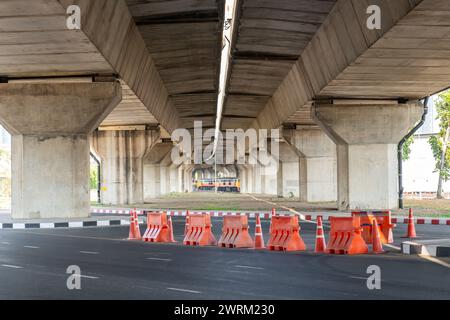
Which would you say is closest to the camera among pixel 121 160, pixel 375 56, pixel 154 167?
pixel 375 56

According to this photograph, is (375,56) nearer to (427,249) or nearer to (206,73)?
(427,249)

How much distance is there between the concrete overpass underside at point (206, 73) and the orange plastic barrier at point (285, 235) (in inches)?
209

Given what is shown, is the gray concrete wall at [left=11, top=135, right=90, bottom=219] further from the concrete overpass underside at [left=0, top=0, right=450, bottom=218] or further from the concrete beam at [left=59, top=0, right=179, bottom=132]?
the concrete beam at [left=59, top=0, right=179, bottom=132]

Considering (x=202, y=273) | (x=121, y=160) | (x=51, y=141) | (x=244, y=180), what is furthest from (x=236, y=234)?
(x=244, y=180)

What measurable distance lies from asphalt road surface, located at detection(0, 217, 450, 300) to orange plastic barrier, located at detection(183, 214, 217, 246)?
1.43 feet

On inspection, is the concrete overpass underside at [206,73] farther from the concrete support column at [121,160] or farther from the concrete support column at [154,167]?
the concrete support column at [154,167]

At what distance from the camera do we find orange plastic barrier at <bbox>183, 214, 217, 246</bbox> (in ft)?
55.8

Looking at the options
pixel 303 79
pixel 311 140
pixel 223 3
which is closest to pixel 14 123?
pixel 223 3

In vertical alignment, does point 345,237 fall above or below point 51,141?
below

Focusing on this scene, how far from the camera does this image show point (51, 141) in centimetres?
2581

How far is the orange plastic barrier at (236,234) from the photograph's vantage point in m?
16.3

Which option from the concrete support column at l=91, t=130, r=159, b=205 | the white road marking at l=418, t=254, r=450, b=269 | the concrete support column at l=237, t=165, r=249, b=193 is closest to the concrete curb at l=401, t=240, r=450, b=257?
the white road marking at l=418, t=254, r=450, b=269

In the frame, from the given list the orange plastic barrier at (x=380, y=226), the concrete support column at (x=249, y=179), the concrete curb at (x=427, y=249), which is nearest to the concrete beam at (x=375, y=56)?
the orange plastic barrier at (x=380, y=226)

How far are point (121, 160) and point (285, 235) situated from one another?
31.9 m
